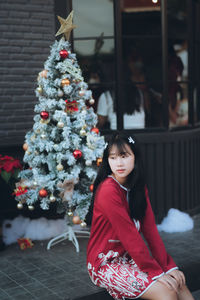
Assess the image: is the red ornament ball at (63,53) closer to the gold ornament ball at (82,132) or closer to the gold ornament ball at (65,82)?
the gold ornament ball at (65,82)

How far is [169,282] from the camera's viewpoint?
2.89 meters

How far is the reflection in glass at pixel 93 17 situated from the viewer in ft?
19.7

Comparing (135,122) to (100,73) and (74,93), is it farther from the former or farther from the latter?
(74,93)

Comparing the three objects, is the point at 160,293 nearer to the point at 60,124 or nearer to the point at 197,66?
the point at 60,124

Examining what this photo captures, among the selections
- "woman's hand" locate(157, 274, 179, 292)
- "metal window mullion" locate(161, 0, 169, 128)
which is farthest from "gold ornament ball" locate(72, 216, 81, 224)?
"metal window mullion" locate(161, 0, 169, 128)

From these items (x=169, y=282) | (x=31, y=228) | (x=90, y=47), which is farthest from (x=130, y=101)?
(x=169, y=282)

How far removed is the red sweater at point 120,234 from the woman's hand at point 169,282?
0.03 m

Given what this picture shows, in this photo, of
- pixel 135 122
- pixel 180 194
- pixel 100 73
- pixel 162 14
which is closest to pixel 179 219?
pixel 180 194

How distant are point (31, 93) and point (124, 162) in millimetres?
3115

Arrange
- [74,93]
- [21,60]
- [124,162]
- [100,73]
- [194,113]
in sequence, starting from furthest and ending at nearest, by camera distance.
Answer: [194,113] → [100,73] → [21,60] → [74,93] → [124,162]

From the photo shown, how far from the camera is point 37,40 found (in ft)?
19.2

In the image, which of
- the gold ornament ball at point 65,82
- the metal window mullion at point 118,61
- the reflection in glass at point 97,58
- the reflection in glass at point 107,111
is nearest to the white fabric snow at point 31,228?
the reflection in glass at point 107,111

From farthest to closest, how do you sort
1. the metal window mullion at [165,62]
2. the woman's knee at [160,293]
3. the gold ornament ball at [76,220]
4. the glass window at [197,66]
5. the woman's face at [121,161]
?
the glass window at [197,66] < the metal window mullion at [165,62] < the gold ornament ball at [76,220] < the woman's face at [121,161] < the woman's knee at [160,293]

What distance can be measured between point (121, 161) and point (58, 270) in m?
1.93
